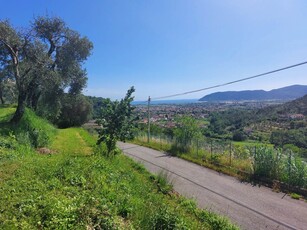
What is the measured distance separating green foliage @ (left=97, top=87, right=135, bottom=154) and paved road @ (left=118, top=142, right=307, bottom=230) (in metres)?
2.52

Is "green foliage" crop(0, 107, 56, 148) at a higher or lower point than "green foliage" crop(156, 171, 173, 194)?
higher

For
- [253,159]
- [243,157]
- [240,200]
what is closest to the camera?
[240,200]

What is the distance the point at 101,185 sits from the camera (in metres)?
6.60

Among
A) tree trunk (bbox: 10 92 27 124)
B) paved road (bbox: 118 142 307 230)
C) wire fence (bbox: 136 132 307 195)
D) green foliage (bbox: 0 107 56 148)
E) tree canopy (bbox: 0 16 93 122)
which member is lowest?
paved road (bbox: 118 142 307 230)

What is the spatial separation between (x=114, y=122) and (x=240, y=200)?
23.2 feet

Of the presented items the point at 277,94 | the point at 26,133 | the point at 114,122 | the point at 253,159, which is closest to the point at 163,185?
the point at 114,122

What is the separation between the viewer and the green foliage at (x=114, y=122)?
492 inches

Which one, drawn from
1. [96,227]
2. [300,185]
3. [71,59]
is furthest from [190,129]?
[96,227]

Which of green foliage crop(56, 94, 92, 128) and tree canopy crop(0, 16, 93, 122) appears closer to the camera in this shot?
tree canopy crop(0, 16, 93, 122)

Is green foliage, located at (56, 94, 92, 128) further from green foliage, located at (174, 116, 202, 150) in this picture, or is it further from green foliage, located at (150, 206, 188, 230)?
green foliage, located at (150, 206, 188, 230)

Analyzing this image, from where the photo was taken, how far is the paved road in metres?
6.87

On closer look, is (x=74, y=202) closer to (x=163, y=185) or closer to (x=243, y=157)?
(x=163, y=185)

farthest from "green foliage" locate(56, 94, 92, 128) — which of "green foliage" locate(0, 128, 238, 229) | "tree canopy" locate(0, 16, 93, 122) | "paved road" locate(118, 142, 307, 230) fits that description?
"green foliage" locate(0, 128, 238, 229)

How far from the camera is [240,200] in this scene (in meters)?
8.45
